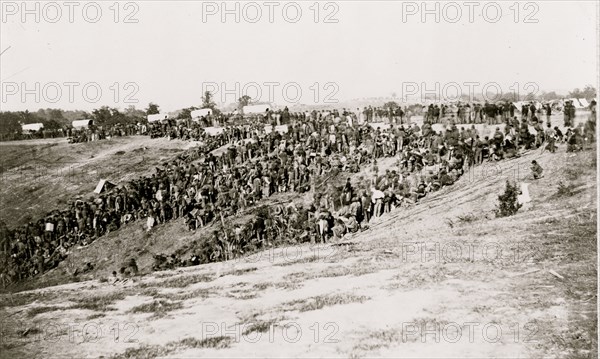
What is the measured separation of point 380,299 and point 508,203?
6.28 metres

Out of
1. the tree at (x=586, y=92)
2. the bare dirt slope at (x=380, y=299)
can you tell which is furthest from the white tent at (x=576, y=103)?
the bare dirt slope at (x=380, y=299)

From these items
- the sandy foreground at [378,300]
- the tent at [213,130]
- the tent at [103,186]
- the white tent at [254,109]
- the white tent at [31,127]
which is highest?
the white tent at [254,109]

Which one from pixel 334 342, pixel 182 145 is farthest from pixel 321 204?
pixel 182 145

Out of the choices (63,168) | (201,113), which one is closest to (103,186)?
(63,168)

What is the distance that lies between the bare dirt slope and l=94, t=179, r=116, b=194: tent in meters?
9.42

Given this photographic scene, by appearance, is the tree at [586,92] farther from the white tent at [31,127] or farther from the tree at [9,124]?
the white tent at [31,127]

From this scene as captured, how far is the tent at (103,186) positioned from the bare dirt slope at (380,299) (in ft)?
30.9

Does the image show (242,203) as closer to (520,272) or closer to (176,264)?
(176,264)

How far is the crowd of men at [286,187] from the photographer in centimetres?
1770

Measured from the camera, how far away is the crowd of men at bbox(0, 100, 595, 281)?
17.7 meters

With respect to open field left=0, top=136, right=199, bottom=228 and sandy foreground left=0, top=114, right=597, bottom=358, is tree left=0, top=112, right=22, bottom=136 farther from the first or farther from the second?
sandy foreground left=0, top=114, right=597, bottom=358

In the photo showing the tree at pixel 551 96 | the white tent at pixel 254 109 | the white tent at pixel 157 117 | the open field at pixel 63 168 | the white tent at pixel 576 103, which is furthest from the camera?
the white tent at pixel 254 109

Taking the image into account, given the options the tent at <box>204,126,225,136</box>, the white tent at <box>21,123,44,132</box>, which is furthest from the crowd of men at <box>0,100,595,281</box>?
the white tent at <box>21,123,44,132</box>

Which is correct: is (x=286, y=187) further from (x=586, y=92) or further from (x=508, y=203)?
(x=586, y=92)
